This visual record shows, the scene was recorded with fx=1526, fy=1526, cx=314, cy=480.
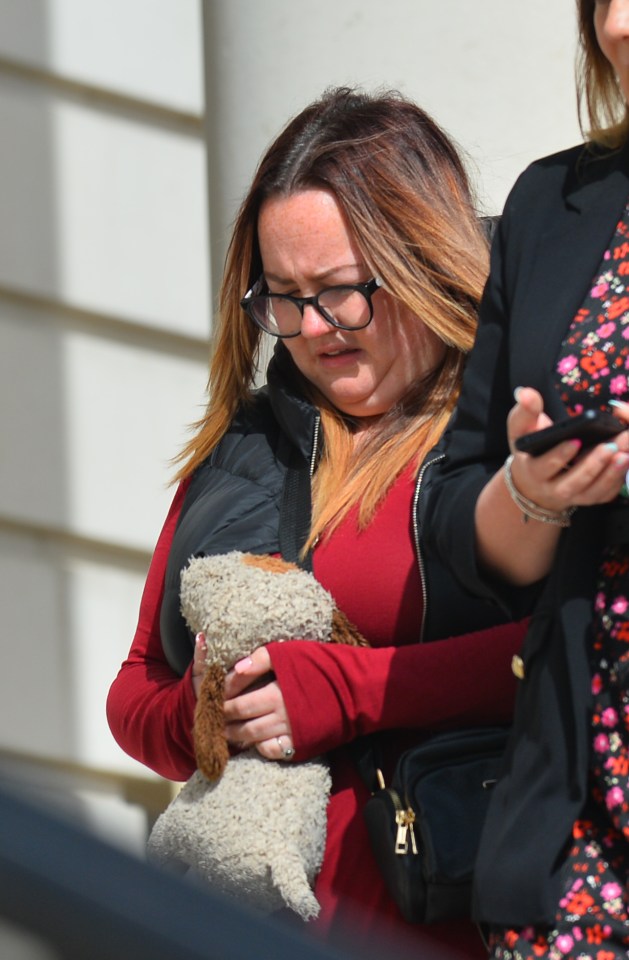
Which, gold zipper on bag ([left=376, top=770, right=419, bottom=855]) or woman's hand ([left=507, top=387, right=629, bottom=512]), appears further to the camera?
gold zipper on bag ([left=376, top=770, right=419, bottom=855])

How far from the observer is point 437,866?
1997 mm

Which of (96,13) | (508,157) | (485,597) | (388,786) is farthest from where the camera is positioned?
(96,13)

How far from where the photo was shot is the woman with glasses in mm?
2191

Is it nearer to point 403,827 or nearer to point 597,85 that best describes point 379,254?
point 597,85

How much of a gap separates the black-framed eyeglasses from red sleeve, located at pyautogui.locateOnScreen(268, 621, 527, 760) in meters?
0.55

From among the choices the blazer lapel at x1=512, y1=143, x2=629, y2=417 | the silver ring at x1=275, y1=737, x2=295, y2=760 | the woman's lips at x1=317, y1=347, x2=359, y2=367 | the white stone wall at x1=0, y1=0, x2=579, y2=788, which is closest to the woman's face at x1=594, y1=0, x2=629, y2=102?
the blazer lapel at x1=512, y1=143, x2=629, y2=417

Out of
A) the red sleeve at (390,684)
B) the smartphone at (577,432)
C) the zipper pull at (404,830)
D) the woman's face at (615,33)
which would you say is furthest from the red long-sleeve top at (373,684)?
the woman's face at (615,33)

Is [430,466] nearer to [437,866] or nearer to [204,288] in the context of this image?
[437,866]

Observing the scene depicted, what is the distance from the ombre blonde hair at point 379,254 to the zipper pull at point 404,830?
479 millimetres

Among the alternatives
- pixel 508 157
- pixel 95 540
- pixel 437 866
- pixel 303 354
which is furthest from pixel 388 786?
pixel 95 540

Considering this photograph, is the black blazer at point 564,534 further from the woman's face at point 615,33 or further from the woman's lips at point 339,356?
the woman's lips at point 339,356

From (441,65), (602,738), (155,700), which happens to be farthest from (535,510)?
(441,65)

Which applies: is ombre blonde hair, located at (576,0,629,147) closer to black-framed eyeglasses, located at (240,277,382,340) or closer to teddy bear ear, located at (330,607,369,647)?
black-framed eyeglasses, located at (240,277,382,340)

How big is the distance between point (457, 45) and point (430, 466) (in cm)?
155
